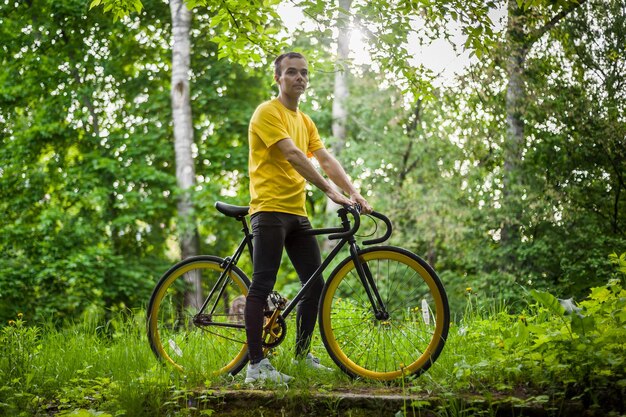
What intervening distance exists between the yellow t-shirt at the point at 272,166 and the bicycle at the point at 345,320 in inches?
10.9

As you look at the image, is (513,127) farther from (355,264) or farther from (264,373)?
(264,373)

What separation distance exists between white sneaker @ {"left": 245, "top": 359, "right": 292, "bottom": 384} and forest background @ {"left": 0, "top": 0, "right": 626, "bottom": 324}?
3.13 metres

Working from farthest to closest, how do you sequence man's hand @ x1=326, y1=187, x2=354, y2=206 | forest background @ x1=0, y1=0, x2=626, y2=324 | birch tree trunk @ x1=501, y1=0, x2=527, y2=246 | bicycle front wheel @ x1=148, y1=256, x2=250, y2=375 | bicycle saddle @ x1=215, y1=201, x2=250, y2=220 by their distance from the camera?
birch tree trunk @ x1=501, y1=0, x2=527, y2=246
forest background @ x1=0, y1=0, x2=626, y2=324
bicycle front wheel @ x1=148, y1=256, x2=250, y2=375
bicycle saddle @ x1=215, y1=201, x2=250, y2=220
man's hand @ x1=326, y1=187, x2=354, y2=206

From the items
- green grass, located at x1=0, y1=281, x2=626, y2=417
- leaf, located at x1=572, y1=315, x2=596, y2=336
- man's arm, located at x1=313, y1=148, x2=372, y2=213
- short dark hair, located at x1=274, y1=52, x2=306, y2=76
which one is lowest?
green grass, located at x1=0, y1=281, x2=626, y2=417

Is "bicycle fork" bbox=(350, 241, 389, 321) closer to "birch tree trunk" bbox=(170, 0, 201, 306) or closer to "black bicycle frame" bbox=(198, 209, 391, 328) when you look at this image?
"black bicycle frame" bbox=(198, 209, 391, 328)

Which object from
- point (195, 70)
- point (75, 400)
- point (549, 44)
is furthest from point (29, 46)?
point (75, 400)

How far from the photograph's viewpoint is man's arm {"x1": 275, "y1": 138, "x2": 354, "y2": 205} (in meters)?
3.94

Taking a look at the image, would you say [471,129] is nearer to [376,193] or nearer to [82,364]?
[376,193]

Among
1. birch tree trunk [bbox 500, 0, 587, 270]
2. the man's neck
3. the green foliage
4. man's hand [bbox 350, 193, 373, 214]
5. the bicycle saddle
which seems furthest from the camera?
birch tree trunk [bbox 500, 0, 587, 270]

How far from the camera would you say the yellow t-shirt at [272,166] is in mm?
4094

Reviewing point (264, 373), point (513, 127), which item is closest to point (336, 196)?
point (264, 373)

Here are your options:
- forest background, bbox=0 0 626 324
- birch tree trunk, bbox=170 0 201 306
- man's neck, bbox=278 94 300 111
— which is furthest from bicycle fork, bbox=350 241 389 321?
birch tree trunk, bbox=170 0 201 306

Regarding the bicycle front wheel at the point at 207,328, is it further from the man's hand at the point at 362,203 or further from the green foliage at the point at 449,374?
the man's hand at the point at 362,203

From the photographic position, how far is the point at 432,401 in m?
3.46
